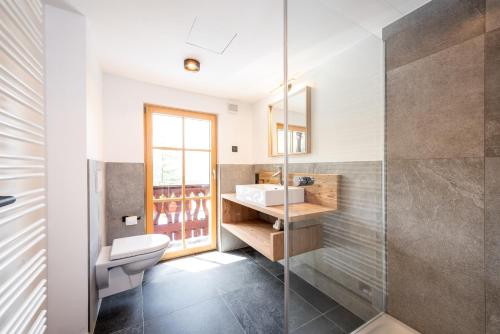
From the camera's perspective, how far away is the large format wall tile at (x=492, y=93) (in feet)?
2.92

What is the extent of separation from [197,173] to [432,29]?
244 cm

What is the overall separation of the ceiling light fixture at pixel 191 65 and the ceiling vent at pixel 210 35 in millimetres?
192

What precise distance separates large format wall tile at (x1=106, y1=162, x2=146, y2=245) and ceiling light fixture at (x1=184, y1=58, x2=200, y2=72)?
116 centimetres

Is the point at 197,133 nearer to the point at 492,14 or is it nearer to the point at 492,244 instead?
the point at 492,14

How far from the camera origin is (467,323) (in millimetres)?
991

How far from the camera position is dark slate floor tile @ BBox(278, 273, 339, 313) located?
1314mm

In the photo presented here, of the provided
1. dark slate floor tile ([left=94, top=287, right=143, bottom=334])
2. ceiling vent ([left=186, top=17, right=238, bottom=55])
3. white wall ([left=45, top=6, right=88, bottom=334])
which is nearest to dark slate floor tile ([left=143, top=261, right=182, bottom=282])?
dark slate floor tile ([left=94, top=287, right=143, bottom=334])

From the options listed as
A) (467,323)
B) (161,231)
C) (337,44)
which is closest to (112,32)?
(337,44)

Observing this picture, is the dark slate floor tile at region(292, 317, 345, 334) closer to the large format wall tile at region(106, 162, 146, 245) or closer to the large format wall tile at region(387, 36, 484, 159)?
the large format wall tile at region(387, 36, 484, 159)

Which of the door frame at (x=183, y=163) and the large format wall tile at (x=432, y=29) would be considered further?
the door frame at (x=183, y=163)

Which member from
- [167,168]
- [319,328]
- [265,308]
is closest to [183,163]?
[167,168]

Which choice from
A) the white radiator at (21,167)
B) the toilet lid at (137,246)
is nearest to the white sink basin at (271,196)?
the toilet lid at (137,246)

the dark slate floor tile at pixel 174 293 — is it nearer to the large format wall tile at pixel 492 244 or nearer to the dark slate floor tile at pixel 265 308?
the dark slate floor tile at pixel 265 308

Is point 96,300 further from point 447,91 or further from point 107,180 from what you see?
point 447,91
